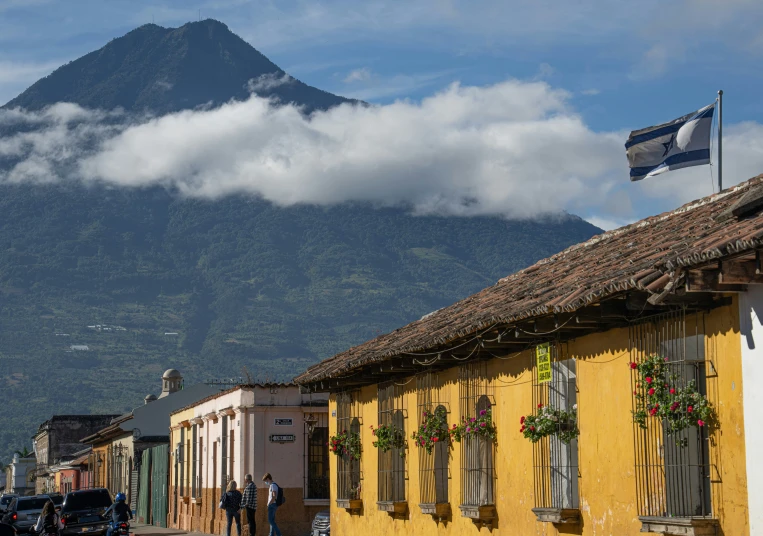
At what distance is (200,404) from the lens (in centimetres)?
3581

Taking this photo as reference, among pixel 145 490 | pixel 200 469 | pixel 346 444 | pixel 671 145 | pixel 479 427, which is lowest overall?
pixel 145 490

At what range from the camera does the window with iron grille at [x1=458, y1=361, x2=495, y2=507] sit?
49.8 ft

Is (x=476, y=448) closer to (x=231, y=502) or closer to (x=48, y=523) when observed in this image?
(x=231, y=502)

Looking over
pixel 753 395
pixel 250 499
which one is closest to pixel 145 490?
pixel 250 499

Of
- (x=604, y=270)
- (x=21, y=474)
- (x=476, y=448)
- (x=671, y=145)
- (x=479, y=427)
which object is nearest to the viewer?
(x=604, y=270)

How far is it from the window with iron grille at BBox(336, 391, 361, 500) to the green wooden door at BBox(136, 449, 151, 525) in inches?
1045

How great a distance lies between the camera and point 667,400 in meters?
10.7

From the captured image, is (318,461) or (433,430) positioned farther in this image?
(318,461)

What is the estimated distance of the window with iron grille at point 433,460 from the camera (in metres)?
16.8

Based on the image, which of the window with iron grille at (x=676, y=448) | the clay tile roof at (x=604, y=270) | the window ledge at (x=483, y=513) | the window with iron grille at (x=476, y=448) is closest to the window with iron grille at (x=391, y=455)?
the clay tile roof at (x=604, y=270)

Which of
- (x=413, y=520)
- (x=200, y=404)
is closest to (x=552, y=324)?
(x=413, y=520)

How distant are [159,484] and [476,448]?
30.3 metres

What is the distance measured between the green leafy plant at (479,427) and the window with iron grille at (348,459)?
4.96m

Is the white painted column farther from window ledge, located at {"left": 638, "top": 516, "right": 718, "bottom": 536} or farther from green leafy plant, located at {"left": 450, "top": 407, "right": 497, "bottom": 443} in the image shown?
green leafy plant, located at {"left": 450, "top": 407, "right": 497, "bottom": 443}
